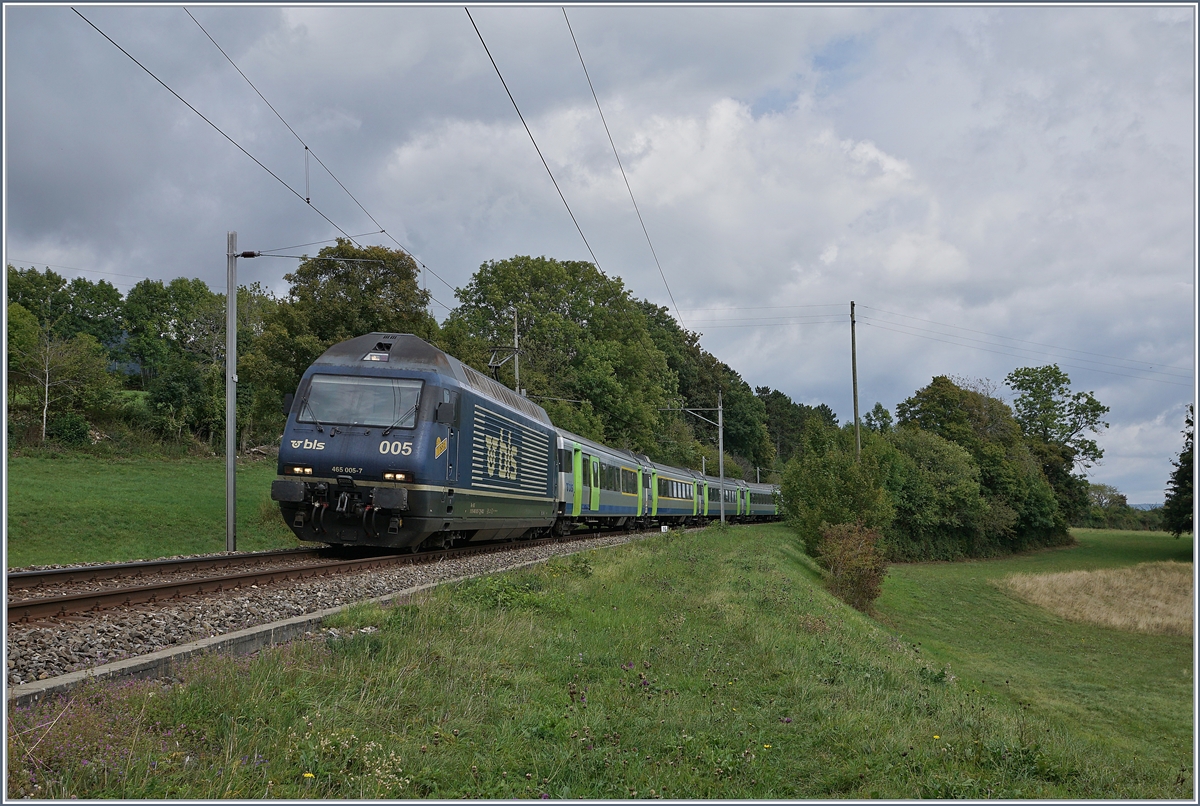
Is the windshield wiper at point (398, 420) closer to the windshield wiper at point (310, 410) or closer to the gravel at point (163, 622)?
the windshield wiper at point (310, 410)

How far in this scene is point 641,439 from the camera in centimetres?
4819

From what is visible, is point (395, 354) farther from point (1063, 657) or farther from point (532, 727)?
point (1063, 657)

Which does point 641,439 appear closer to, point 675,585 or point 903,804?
point 675,585

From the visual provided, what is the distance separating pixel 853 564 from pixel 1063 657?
22.2ft

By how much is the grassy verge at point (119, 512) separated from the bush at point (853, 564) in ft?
54.9

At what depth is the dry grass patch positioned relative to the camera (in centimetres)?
2923

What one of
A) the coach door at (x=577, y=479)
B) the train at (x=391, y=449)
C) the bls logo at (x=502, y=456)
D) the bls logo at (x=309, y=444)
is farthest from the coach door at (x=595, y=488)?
the bls logo at (x=309, y=444)

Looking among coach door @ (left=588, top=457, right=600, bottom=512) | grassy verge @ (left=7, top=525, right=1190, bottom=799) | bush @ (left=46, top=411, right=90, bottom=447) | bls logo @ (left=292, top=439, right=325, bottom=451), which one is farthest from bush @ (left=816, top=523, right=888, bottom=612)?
bush @ (left=46, top=411, right=90, bottom=447)

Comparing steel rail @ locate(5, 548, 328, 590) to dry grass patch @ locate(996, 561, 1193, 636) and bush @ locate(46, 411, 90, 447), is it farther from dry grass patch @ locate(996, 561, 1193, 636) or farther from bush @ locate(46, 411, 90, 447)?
dry grass patch @ locate(996, 561, 1193, 636)

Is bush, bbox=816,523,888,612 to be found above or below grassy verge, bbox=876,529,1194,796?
above

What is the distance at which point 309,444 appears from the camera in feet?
45.0

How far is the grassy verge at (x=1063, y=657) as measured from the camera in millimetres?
15516

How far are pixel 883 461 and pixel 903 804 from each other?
38.3 meters

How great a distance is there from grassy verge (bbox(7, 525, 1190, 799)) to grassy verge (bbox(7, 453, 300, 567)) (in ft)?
56.9
